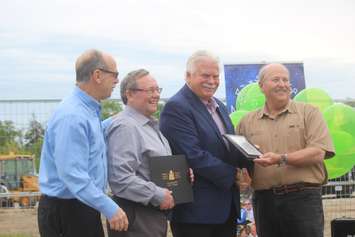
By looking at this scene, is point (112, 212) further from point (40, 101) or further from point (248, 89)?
point (40, 101)

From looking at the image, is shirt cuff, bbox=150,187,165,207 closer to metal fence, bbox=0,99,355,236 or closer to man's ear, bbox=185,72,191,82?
man's ear, bbox=185,72,191,82

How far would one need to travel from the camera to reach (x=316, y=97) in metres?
7.63

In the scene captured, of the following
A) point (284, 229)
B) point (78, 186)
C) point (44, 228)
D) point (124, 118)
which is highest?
point (124, 118)

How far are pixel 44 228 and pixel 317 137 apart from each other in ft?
6.62

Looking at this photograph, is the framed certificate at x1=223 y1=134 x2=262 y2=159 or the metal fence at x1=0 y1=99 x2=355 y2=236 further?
the metal fence at x1=0 y1=99 x2=355 y2=236

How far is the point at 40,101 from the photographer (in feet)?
26.7

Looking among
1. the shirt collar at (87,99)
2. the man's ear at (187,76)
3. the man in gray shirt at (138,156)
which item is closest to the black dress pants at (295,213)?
the man in gray shirt at (138,156)

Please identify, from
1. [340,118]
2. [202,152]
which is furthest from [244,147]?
[340,118]

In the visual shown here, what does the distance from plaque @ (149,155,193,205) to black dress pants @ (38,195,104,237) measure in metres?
0.49

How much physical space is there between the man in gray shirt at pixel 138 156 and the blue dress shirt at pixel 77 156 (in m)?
0.14

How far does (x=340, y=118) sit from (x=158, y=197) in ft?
13.3

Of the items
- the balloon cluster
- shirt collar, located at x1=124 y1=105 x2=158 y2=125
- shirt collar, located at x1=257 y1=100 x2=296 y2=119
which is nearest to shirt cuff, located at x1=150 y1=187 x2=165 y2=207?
shirt collar, located at x1=124 y1=105 x2=158 y2=125

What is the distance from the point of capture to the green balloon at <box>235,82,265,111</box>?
696cm

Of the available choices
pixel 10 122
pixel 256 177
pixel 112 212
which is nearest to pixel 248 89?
pixel 256 177
